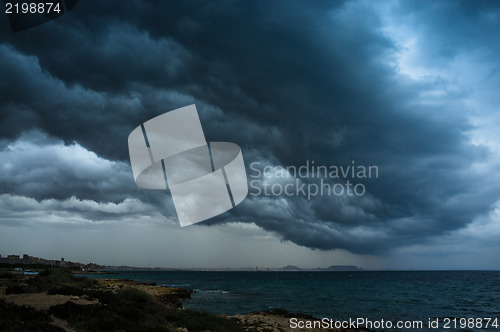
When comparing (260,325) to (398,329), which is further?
(398,329)

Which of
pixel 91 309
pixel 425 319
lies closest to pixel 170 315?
pixel 91 309

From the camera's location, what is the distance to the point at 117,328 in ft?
42.7

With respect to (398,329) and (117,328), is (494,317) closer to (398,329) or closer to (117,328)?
(398,329)

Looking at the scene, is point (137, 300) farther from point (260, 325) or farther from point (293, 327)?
point (293, 327)

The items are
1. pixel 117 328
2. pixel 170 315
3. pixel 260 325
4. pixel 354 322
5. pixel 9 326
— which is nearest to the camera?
pixel 9 326

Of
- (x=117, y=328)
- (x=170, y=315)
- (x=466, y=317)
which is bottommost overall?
(x=466, y=317)

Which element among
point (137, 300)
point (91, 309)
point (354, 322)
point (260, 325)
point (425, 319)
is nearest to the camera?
point (91, 309)

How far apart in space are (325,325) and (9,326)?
22633 mm

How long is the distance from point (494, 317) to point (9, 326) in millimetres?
44031

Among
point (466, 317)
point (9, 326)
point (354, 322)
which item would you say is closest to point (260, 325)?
point (354, 322)

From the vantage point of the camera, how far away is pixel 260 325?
24188mm

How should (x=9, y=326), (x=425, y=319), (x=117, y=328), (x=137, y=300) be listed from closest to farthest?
1. (x=9, y=326)
2. (x=117, y=328)
3. (x=137, y=300)
4. (x=425, y=319)

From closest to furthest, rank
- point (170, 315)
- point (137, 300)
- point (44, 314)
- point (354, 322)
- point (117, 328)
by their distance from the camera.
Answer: point (117, 328), point (44, 314), point (170, 315), point (137, 300), point (354, 322)

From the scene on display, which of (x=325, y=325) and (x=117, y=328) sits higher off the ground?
(x=117, y=328)
